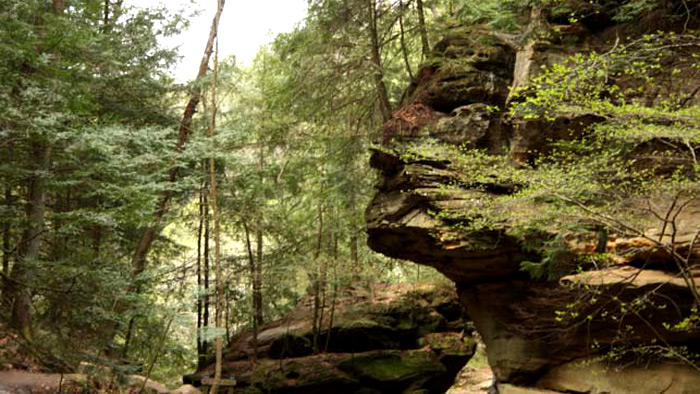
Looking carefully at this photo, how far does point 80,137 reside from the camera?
983cm

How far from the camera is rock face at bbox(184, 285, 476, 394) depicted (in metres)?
13.6

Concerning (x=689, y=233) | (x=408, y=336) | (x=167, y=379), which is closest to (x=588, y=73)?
(x=689, y=233)

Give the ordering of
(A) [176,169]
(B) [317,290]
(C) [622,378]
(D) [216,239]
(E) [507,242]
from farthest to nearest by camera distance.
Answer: (B) [317,290] → (A) [176,169] → (D) [216,239] → (E) [507,242] → (C) [622,378]

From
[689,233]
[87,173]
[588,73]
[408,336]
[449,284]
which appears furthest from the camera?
[449,284]

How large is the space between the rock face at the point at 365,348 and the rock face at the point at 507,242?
7.40 feet

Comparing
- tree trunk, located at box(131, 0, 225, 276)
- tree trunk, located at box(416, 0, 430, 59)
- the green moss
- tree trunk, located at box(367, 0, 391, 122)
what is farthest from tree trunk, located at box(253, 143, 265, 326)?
tree trunk, located at box(416, 0, 430, 59)

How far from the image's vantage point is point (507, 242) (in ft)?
35.4

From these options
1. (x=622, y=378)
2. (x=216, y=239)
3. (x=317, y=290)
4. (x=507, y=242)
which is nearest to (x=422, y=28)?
(x=507, y=242)

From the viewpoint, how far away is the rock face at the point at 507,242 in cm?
947

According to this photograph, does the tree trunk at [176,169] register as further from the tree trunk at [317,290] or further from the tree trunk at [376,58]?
the tree trunk at [317,290]

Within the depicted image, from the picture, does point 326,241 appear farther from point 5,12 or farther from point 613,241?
point 5,12

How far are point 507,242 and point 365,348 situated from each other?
19.8ft

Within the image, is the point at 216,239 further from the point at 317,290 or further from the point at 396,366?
the point at 396,366

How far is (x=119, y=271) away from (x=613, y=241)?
941 cm
